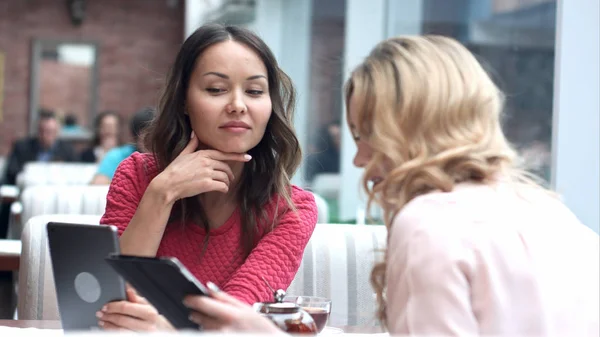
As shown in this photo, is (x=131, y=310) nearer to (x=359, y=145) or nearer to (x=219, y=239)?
(x=359, y=145)

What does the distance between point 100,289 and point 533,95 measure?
8.04ft

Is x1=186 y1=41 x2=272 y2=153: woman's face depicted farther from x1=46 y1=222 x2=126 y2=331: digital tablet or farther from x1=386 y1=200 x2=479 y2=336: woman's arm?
x1=386 y1=200 x2=479 y2=336: woman's arm

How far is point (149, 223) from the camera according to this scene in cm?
200

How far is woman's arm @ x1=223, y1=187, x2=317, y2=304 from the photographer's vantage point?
198cm

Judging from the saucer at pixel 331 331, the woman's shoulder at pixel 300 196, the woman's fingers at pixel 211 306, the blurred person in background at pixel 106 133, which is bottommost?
the blurred person in background at pixel 106 133

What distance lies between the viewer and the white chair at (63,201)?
381 cm

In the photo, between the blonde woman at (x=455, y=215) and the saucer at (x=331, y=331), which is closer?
the blonde woman at (x=455, y=215)

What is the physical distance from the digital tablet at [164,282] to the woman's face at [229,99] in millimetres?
816

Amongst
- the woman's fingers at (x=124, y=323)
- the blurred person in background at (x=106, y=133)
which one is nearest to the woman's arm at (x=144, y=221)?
the woman's fingers at (x=124, y=323)

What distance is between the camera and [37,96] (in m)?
13.0

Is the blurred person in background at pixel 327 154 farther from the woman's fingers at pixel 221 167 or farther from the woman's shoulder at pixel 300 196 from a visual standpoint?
the woman's fingers at pixel 221 167

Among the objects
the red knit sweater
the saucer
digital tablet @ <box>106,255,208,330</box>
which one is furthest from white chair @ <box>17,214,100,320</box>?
digital tablet @ <box>106,255,208,330</box>

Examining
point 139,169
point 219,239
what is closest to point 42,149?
point 139,169

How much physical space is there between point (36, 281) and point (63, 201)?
4.47 feet
